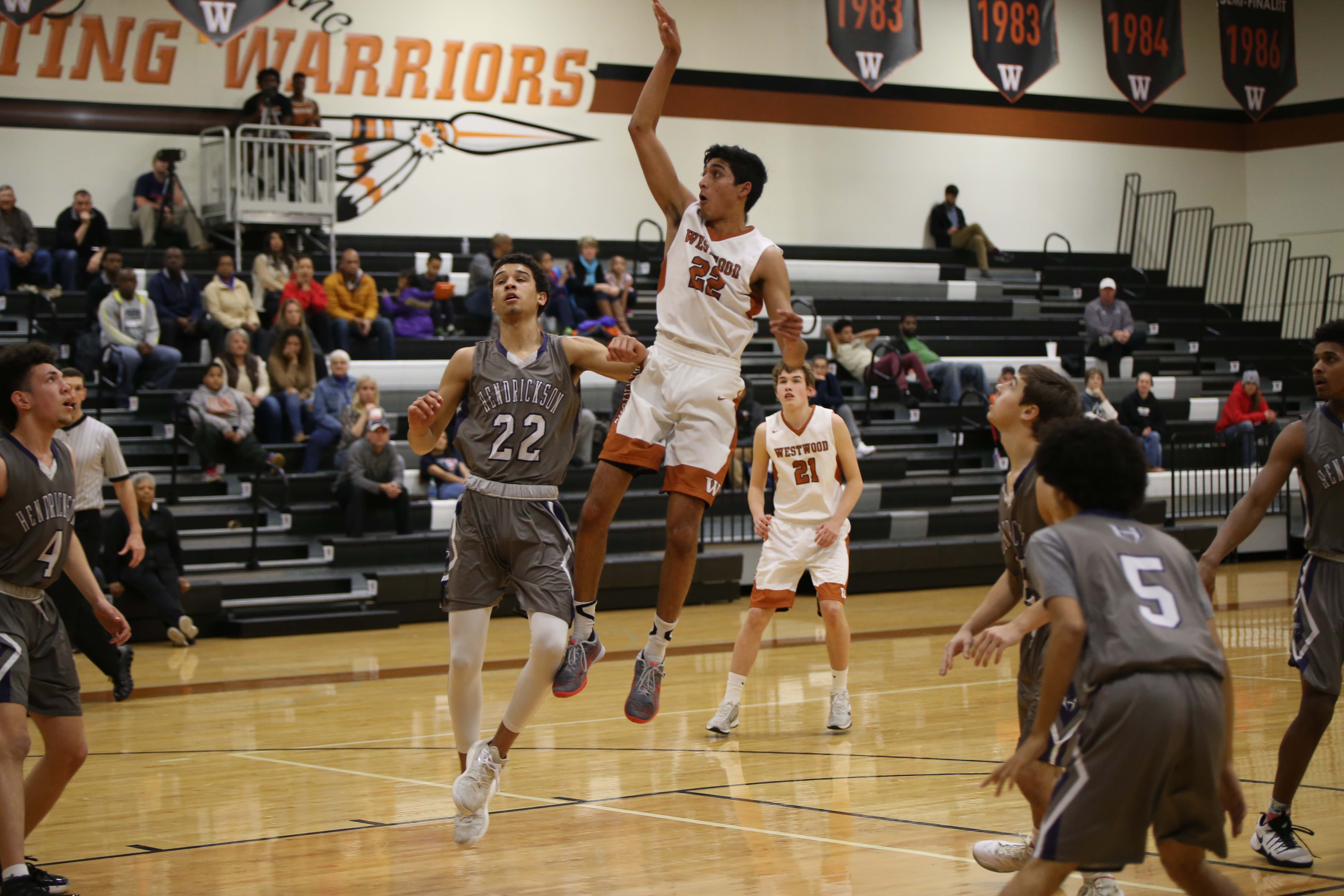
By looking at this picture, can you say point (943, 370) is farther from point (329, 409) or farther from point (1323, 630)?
point (1323, 630)

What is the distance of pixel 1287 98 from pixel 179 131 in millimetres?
17673

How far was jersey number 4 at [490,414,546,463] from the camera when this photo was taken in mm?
4961

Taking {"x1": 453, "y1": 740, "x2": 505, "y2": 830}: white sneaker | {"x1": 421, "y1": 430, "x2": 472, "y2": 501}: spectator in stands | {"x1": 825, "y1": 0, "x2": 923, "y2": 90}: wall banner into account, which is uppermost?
{"x1": 825, "y1": 0, "x2": 923, "y2": 90}: wall banner

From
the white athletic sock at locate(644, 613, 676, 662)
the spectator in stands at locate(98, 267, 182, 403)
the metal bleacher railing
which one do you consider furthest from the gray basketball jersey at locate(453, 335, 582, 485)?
the metal bleacher railing

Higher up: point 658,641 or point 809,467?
point 809,467

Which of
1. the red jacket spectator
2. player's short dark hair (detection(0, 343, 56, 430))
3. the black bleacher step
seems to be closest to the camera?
player's short dark hair (detection(0, 343, 56, 430))

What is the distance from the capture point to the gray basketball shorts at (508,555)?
4.89 metres

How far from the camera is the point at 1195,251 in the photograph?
2319cm

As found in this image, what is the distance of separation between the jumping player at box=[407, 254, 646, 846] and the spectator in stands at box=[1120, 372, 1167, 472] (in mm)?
12235

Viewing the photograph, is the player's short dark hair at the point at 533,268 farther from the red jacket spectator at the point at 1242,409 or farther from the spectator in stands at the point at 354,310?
the red jacket spectator at the point at 1242,409

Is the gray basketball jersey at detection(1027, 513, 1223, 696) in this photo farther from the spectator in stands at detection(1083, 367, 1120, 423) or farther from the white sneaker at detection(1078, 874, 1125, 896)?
the spectator in stands at detection(1083, 367, 1120, 423)

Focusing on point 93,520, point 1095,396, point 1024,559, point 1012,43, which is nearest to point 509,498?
point 1024,559

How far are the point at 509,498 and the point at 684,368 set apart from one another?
2.90 feet

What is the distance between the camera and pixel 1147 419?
1648cm
